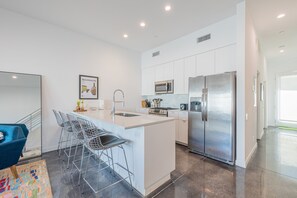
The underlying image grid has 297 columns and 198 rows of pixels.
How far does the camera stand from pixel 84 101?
13.2ft

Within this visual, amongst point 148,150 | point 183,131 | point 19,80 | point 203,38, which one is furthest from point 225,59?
point 19,80

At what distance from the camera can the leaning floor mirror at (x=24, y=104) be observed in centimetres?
291

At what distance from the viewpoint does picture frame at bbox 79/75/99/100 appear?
3979 millimetres

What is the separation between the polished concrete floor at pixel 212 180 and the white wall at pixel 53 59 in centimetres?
132

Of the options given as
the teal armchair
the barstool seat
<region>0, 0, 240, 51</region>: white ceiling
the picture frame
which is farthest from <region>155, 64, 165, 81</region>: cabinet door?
the teal armchair

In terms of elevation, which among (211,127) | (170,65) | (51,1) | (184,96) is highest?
(51,1)

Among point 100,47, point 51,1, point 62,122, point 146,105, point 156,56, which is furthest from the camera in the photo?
point 146,105

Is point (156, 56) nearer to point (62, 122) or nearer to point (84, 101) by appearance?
point (84, 101)

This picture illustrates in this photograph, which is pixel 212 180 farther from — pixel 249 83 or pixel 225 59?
pixel 225 59

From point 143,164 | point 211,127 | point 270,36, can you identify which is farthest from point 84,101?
point 270,36

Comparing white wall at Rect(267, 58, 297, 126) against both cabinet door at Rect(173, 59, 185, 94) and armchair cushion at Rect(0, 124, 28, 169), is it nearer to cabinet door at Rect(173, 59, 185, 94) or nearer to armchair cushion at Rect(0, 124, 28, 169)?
cabinet door at Rect(173, 59, 185, 94)

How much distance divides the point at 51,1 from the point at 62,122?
2454mm

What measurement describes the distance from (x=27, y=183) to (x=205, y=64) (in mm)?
4395

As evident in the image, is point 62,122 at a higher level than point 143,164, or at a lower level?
higher
